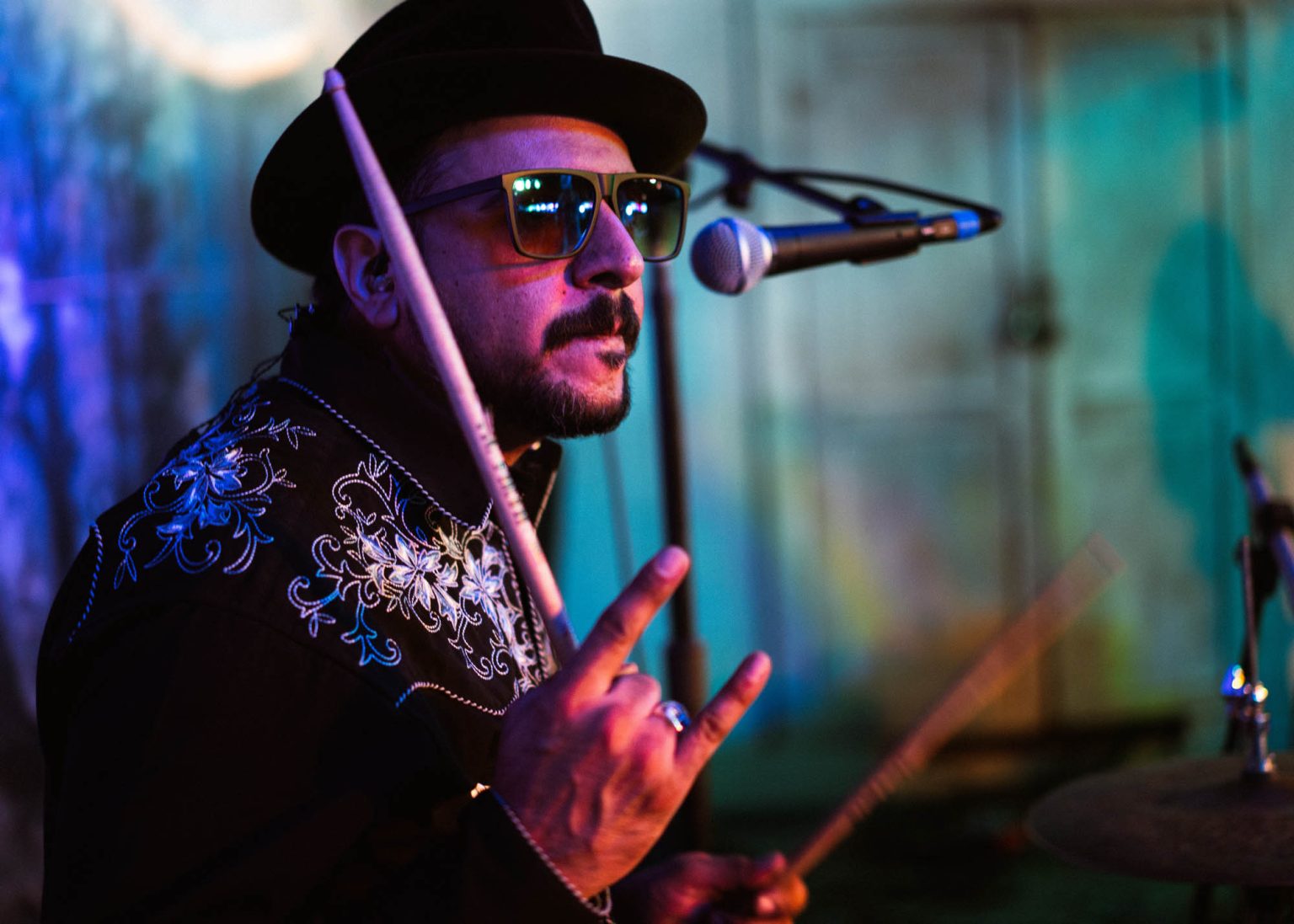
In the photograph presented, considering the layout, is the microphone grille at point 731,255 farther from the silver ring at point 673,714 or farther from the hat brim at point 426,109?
the silver ring at point 673,714

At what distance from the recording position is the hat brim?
129cm

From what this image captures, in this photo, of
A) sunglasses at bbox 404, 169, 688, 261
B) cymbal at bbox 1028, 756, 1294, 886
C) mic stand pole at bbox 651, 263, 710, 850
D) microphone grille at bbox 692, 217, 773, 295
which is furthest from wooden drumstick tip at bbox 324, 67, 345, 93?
cymbal at bbox 1028, 756, 1294, 886

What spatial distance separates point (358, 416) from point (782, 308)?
2.91m

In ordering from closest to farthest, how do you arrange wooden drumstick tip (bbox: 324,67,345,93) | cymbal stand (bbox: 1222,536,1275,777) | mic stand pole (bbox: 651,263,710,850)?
wooden drumstick tip (bbox: 324,67,345,93), cymbal stand (bbox: 1222,536,1275,777), mic stand pole (bbox: 651,263,710,850)

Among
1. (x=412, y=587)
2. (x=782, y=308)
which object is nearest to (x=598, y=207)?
(x=412, y=587)

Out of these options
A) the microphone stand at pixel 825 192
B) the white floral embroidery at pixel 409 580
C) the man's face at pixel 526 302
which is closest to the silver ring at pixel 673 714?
the white floral embroidery at pixel 409 580

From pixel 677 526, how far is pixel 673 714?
1.16m

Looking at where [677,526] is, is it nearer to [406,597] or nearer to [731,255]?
[731,255]

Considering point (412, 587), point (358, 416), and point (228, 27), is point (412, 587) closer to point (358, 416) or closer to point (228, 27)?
point (358, 416)

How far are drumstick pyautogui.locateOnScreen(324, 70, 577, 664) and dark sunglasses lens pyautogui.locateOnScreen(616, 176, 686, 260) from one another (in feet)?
1.64

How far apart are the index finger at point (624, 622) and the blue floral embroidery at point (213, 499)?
0.37 meters

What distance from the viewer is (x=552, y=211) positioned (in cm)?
127

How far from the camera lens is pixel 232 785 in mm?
919

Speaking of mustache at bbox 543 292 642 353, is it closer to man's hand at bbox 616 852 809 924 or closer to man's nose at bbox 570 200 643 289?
man's nose at bbox 570 200 643 289
